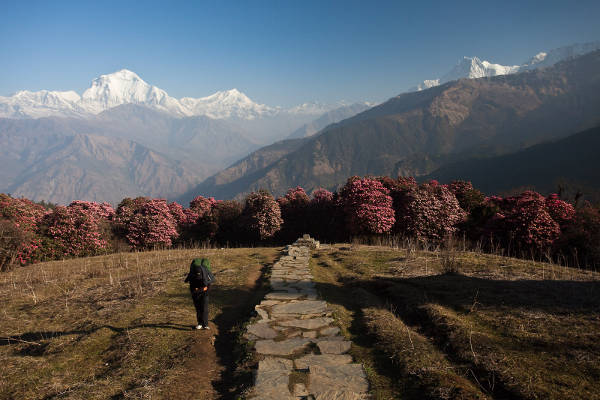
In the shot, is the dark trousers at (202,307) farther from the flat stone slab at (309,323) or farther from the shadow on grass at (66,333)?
the flat stone slab at (309,323)

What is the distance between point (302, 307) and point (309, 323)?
2.99 ft

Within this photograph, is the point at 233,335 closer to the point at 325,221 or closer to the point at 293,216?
the point at 325,221

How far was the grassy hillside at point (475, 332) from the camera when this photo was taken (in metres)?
3.95

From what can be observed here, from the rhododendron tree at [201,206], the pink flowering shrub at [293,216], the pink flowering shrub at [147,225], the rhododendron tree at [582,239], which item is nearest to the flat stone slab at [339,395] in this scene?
the rhododendron tree at [582,239]

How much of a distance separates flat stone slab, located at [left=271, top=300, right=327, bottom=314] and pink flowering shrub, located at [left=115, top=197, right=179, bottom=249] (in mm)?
20408

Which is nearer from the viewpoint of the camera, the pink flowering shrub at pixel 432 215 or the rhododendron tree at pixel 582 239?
the rhododendron tree at pixel 582 239

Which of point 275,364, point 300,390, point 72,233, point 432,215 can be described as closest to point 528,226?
point 432,215

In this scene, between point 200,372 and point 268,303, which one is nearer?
point 200,372

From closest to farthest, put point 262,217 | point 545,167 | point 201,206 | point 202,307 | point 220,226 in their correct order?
point 202,307
point 262,217
point 220,226
point 201,206
point 545,167

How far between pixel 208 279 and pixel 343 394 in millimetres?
3792

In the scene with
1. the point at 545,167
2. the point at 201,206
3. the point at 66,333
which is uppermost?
the point at 545,167

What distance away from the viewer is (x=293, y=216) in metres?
29.0

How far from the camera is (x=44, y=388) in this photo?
4.59m

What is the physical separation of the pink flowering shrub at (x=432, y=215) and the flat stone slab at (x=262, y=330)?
1717 centimetres
